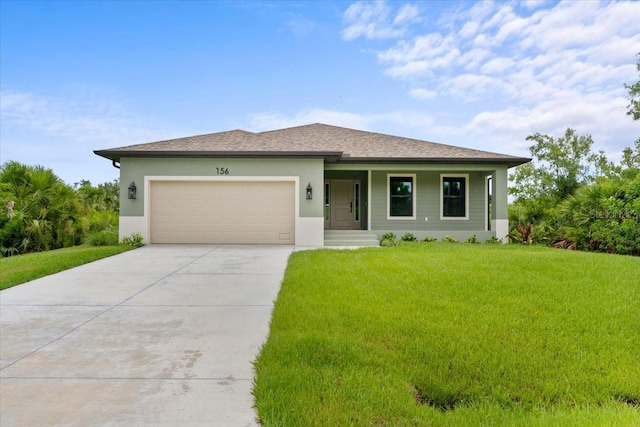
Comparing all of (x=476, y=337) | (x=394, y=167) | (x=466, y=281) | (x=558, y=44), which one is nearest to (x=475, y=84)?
(x=558, y=44)

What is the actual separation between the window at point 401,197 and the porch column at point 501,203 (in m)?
2.91

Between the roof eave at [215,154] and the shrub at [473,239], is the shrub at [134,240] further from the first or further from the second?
the shrub at [473,239]

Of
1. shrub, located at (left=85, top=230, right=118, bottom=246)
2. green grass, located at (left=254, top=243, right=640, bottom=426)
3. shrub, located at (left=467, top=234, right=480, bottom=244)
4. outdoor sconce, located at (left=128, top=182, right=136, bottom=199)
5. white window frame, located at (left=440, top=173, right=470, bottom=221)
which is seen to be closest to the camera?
green grass, located at (left=254, top=243, right=640, bottom=426)

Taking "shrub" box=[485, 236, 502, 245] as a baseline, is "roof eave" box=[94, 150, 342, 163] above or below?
above

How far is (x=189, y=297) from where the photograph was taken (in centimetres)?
577

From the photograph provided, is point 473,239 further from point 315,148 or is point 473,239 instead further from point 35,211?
point 35,211

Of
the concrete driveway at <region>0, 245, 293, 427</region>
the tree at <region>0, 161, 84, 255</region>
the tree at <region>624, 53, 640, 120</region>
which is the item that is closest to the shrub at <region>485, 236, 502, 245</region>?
the concrete driveway at <region>0, 245, 293, 427</region>

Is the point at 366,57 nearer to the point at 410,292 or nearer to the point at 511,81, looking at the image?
the point at 511,81

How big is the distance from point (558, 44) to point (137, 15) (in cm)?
1593

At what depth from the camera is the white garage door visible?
12.7 metres

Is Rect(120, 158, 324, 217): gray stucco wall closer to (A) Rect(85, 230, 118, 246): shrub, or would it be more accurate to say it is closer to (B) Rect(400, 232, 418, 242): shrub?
(A) Rect(85, 230, 118, 246): shrub

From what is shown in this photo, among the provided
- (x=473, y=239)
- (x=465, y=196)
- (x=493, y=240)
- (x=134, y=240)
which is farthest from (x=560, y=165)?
(x=134, y=240)

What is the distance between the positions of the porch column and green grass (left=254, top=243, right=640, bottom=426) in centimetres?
753

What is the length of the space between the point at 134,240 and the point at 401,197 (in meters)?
9.68
